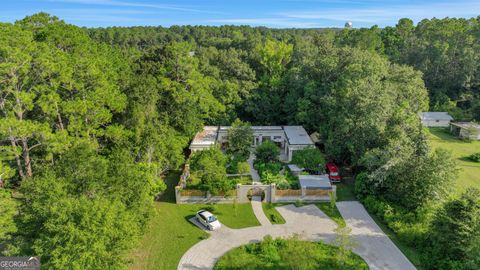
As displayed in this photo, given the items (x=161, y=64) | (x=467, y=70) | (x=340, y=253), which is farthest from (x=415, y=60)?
(x=340, y=253)

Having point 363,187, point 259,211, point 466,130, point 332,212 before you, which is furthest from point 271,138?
point 466,130

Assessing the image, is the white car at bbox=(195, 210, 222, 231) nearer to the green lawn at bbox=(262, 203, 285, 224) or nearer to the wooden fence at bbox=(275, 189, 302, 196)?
the green lawn at bbox=(262, 203, 285, 224)

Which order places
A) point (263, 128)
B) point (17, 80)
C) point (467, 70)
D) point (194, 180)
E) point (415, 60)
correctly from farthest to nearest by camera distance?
point (415, 60) < point (467, 70) < point (263, 128) < point (194, 180) < point (17, 80)

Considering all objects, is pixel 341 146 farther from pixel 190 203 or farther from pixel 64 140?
pixel 64 140

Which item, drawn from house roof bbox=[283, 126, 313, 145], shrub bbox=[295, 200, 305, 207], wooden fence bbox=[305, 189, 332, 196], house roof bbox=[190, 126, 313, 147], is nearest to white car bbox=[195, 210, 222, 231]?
shrub bbox=[295, 200, 305, 207]

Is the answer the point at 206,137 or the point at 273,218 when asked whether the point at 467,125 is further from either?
the point at 206,137

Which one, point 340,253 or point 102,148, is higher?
point 102,148
